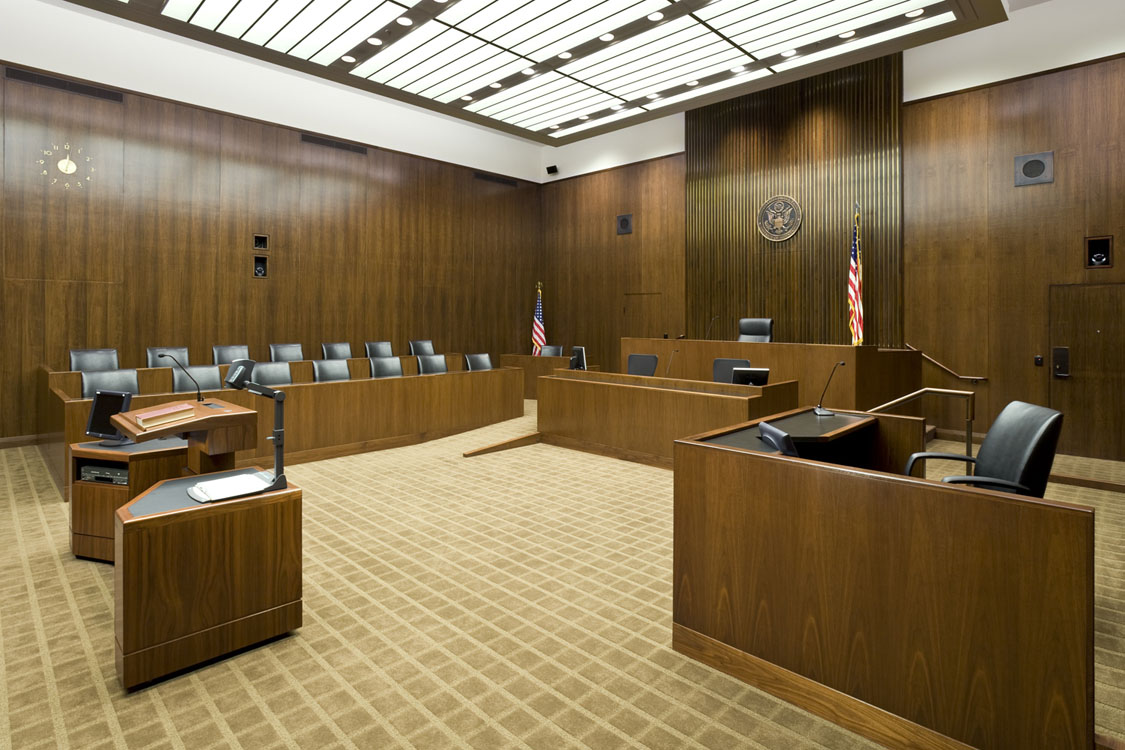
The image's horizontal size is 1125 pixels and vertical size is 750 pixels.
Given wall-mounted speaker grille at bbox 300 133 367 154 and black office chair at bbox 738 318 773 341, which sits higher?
wall-mounted speaker grille at bbox 300 133 367 154

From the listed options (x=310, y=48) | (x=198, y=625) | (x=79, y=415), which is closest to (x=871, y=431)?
(x=198, y=625)

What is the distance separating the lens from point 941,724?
1743 millimetres

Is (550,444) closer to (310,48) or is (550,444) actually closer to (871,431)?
(871,431)

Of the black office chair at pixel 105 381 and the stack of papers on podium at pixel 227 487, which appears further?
the black office chair at pixel 105 381

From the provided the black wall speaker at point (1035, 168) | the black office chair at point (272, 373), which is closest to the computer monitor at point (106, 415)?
the black office chair at point (272, 373)

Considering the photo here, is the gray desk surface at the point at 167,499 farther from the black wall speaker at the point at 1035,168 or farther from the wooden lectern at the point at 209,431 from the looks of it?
the black wall speaker at the point at 1035,168

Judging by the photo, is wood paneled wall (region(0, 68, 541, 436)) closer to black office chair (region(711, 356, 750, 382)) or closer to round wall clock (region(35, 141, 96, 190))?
round wall clock (region(35, 141, 96, 190))

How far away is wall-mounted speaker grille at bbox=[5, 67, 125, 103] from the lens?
21.5 feet

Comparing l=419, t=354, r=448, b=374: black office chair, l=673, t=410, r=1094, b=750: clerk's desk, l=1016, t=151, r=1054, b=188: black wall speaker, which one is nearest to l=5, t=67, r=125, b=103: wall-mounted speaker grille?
l=419, t=354, r=448, b=374: black office chair

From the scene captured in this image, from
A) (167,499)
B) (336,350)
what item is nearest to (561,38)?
(336,350)

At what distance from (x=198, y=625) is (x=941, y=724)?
99.1 inches

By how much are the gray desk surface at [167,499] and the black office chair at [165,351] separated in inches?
214

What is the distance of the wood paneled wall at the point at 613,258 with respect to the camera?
33.6 feet

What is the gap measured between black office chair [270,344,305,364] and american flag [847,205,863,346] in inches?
288
